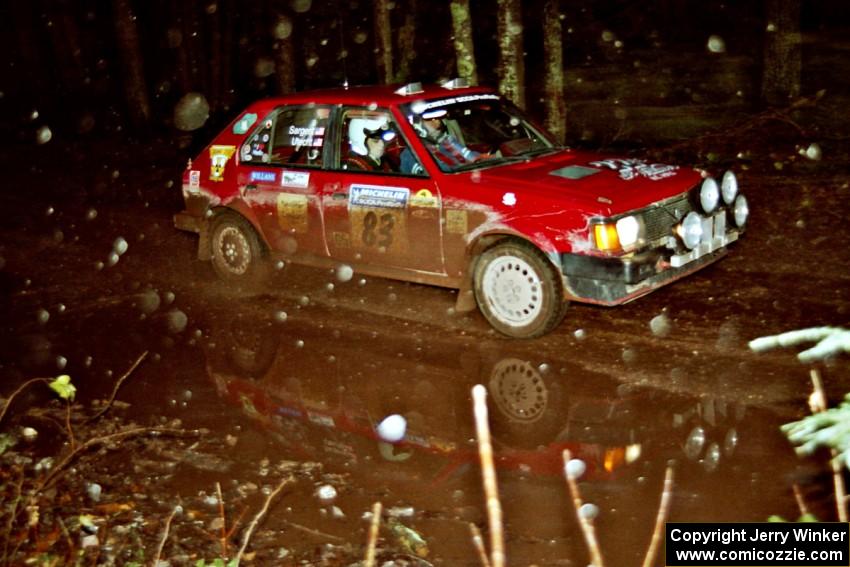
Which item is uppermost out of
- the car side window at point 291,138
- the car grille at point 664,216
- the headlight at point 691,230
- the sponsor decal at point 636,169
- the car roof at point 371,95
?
the car roof at point 371,95

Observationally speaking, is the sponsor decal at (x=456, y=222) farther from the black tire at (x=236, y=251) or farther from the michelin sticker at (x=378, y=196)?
the black tire at (x=236, y=251)

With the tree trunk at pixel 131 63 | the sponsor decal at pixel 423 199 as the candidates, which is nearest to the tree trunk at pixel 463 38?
the sponsor decal at pixel 423 199

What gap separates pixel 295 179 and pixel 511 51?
4.41 m

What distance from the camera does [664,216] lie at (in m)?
6.32

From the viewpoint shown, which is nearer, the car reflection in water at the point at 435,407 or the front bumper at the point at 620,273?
the car reflection in water at the point at 435,407

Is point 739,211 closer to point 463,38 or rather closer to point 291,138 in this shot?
point 291,138

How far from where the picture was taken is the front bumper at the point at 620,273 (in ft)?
19.7

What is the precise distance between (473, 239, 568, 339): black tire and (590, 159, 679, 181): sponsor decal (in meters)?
0.89

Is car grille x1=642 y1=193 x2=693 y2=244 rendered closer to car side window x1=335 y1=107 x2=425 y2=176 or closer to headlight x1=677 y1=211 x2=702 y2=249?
headlight x1=677 y1=211 x2=702 y2=249

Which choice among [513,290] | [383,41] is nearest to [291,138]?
[513,290]

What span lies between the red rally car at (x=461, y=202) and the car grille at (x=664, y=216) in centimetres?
1

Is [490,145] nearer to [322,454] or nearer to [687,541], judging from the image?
[322,454]

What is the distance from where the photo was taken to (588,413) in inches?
213

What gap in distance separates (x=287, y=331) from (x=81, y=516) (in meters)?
3.10
